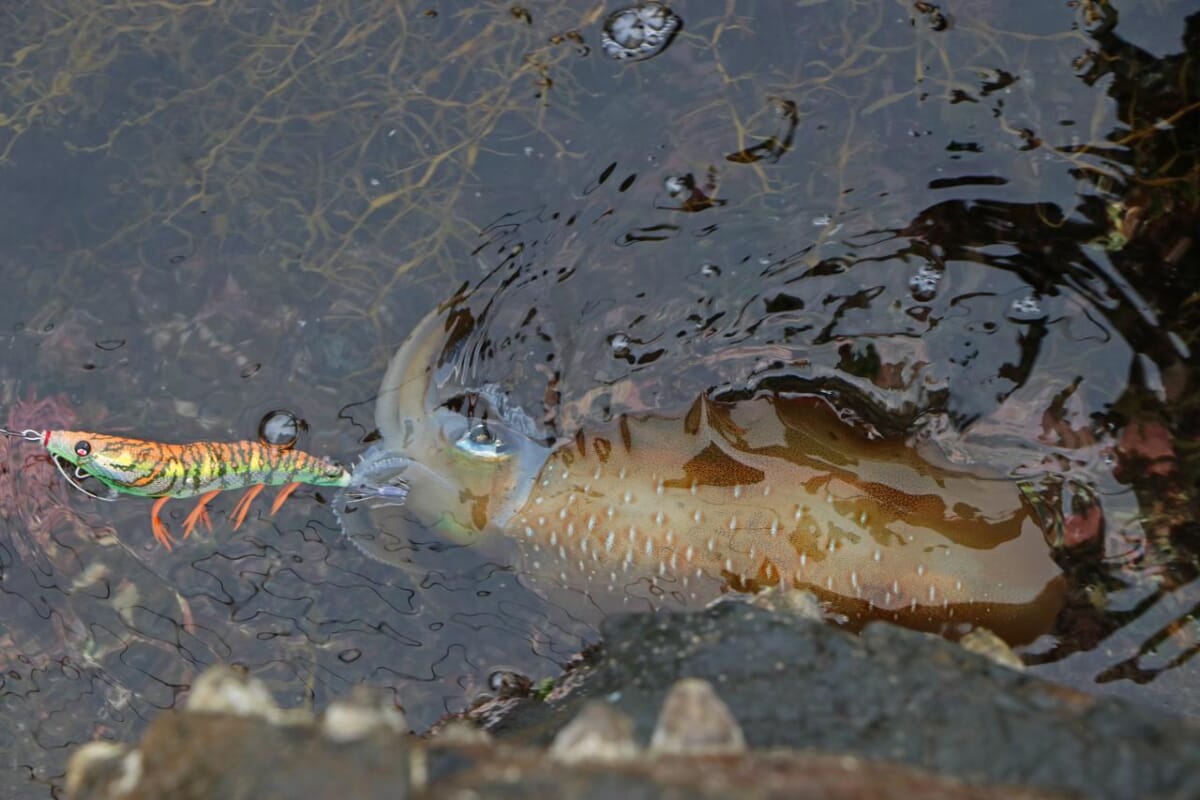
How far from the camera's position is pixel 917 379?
4.41 meters

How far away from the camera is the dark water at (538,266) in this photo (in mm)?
4371

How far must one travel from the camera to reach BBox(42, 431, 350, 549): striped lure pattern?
14.7 feet

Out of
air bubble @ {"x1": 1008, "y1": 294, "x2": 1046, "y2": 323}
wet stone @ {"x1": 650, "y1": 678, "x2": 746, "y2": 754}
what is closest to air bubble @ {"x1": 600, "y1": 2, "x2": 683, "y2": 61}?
air bubble @ {"x1": 1008, "y1": 294, "x2": 1046, "y2": 323}

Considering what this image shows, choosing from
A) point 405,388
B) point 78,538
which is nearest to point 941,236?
point 405,388

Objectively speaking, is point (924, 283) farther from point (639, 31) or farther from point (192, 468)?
point (192, 468)

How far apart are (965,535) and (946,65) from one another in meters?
2.04

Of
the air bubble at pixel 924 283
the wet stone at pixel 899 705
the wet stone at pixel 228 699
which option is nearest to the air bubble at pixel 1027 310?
the air bubble at pixel 924 283

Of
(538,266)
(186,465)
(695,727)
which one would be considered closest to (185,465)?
(186,465)

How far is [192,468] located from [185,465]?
0.03 meters

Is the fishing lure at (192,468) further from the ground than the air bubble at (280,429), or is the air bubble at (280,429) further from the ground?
the air bubble at (280,429)

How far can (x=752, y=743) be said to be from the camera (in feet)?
9.29

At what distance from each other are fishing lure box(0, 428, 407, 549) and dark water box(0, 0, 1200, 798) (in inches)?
4.6

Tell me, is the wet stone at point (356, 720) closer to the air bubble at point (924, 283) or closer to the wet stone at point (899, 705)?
the wet stone at point (899, 705)

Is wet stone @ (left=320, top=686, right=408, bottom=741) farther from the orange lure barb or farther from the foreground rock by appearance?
the orange lure barb
